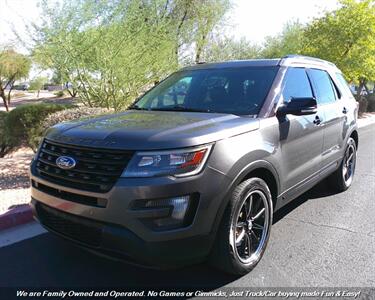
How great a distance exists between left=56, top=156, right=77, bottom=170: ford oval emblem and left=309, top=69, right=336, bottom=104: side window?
9.87ft

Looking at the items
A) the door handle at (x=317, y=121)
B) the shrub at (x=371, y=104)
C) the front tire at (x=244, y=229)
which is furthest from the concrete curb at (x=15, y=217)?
the shrub at (x=371, y=104)

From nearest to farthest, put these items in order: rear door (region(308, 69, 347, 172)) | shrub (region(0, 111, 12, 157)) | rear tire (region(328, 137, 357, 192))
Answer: rear door (region(308, 69, 347, 172)), rear tire (region(328, 137, 357, 192)), shrub (region(0, 111, 12, 157))

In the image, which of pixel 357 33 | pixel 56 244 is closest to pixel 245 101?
pixel 56 244

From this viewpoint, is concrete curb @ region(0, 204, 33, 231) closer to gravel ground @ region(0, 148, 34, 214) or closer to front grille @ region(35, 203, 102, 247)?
gravel ground @ region(0, 148, 34, 214)

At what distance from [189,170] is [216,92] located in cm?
153

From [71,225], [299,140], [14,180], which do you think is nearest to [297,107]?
[299,140]

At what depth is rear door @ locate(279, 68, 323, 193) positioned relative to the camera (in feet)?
12.4

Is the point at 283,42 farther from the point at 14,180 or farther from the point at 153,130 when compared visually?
the point at 153,130

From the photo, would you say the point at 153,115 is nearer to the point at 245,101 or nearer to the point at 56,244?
the point at 245,101

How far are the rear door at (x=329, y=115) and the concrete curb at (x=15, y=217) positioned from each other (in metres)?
3.47

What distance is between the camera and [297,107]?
12.0 feet

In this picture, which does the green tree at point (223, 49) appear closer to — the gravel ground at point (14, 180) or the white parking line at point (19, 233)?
the gravel ground at point (14, 180)

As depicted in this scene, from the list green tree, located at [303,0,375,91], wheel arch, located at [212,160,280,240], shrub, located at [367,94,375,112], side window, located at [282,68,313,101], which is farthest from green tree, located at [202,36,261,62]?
wheel arch, located at [212,160,280,240]

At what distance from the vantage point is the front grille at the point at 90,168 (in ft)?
8.95
